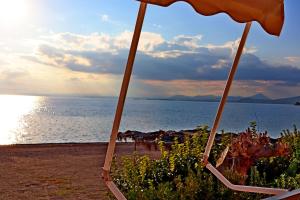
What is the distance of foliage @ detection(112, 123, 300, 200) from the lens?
11.9 ft

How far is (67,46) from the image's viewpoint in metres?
14.9

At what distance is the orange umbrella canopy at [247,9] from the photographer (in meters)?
1.90

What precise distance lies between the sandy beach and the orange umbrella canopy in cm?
423

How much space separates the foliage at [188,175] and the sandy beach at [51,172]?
1799 mm

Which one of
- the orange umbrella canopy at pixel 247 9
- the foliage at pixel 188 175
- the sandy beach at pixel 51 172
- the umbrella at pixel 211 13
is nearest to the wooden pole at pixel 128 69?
the umbrella at pixel 211 13

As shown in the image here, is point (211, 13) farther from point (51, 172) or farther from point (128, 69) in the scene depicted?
point (51, 172)

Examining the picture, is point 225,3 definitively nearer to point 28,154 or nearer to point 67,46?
point 28,154

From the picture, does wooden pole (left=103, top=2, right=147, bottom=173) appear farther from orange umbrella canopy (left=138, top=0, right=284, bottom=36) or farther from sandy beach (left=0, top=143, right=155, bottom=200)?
sandy beach (left=0, top=143, right=155, bottom=200)

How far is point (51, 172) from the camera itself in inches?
311

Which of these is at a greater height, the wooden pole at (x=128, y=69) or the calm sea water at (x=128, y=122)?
the wooden pole at (x=128, y=69)

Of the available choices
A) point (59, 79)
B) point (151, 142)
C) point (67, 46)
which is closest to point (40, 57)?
point (67, 46)

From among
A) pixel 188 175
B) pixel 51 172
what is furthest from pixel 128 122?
pixel 188 175

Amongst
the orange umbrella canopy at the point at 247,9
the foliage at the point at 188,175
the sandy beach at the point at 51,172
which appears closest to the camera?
the orange umbrella canopy at the point at 247,9

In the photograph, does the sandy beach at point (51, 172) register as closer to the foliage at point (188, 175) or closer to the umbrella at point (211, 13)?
the foliage at point (188, 175)
